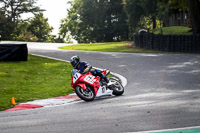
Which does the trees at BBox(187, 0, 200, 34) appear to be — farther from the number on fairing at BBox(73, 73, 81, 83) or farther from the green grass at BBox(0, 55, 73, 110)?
the number on fairing at BBox(73, 73, 81, 83)

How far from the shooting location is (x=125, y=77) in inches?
677

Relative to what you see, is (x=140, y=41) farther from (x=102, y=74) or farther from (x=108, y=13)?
(x=108, y=13)

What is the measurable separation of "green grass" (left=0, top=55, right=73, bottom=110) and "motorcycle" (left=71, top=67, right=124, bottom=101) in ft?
6.12

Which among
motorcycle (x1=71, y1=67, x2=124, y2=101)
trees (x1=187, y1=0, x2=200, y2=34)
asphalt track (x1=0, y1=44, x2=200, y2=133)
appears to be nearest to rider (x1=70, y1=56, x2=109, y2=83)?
motorcycle (x1=71, y1=67, x2=124, y2=101)

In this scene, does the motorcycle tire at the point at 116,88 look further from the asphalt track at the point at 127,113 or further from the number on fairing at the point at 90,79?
the number on fairing at the point at 90,79

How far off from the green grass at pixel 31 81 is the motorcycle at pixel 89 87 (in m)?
1.87

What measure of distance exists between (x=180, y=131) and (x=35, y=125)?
3.15 meters

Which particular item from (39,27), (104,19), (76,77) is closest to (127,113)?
(76,77)

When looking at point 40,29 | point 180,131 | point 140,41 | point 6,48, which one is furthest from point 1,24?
point 180,131

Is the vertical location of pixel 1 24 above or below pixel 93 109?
above

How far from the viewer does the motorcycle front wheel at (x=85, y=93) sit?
38.0ft

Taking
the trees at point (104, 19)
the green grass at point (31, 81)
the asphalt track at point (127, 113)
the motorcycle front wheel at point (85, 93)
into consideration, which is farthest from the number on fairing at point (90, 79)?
the trees at point (104, 19)

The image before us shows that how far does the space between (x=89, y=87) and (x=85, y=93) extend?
24 cm

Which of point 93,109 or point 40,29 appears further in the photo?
point 40,29
